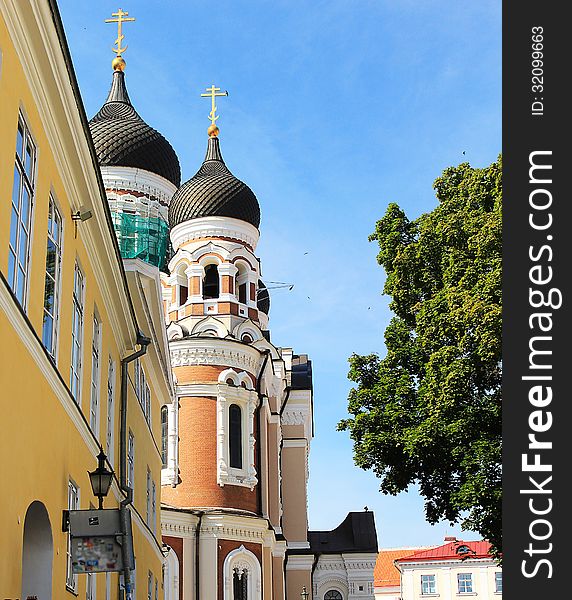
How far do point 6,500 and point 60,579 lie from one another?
9.20ft

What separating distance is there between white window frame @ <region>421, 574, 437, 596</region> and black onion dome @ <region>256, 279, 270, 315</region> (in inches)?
1318

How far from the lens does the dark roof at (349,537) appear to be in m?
44.3

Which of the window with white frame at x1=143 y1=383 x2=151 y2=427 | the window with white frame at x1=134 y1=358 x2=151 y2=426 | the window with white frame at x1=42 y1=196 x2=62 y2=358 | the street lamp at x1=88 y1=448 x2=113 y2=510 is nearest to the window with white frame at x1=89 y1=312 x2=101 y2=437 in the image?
the street lamp at x1=88 y1=448 x2=113 y2=510

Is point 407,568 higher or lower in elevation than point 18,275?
lower

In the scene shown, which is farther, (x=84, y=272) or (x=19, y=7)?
(x=84, y=272)

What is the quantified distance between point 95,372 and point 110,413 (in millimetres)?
1484

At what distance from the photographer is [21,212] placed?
10.2m

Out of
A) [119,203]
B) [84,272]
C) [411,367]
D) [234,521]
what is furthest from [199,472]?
[84,272]

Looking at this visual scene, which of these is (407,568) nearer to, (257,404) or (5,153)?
(257,404)

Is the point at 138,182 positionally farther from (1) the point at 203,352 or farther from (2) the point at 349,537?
(2) the point at 349,537

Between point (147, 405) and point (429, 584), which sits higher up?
point (147, 405)

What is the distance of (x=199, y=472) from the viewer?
35656 millimetres

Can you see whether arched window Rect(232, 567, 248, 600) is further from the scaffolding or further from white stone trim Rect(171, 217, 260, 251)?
the scaffolding

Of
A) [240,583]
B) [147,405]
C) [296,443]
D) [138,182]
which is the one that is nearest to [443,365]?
[147,405]
